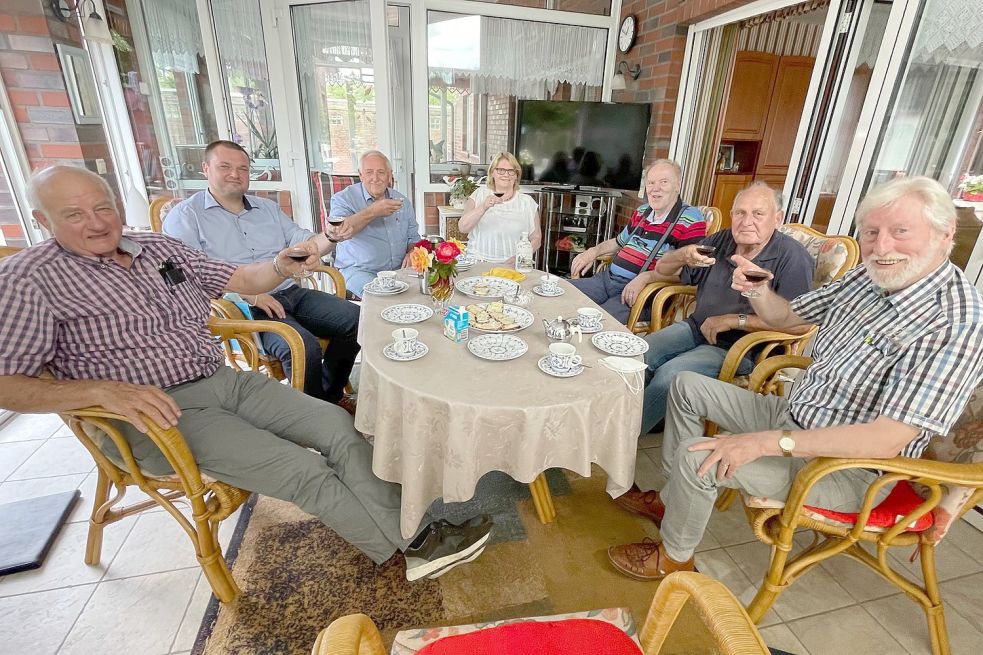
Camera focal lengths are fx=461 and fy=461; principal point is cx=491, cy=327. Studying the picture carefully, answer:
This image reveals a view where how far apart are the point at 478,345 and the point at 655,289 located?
1258 millimetres

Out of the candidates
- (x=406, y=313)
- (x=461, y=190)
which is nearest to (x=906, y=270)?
(x=406, y=313)

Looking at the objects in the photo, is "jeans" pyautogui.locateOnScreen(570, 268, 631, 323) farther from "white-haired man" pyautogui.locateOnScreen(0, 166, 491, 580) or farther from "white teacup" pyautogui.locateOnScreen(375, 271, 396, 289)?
"white-haired man" pyautogui.locateOnScreen(0, 166, 491, 580)

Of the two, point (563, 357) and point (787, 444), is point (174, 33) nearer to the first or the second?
point (563, 357)

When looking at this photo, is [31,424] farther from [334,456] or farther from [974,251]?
[974,251]

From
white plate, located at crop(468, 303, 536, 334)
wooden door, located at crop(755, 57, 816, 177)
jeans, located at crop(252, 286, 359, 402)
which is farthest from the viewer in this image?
wooden door, located at crop(755, 57, 816, 177)

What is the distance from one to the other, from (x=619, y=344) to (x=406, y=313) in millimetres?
752

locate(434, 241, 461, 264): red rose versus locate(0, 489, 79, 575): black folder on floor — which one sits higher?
locate(434, 241, 461, 264): red rose

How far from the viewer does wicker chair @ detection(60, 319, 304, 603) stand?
1.17 m

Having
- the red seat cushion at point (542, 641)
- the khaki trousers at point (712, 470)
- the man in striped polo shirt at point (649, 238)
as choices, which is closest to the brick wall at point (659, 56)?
the man in striped polo shirt at point (649, 238)

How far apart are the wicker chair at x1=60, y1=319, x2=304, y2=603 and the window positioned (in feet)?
11.4

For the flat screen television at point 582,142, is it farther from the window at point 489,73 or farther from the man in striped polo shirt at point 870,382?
the man in striped polo shirt at point 870,382

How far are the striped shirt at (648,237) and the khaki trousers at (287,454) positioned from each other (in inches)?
69.1

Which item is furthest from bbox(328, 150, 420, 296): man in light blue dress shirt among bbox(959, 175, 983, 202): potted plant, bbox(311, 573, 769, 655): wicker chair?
bbox(959, 175, 983, 202): potted plant

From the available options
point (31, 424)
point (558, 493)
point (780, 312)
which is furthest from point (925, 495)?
point (31, 424)
